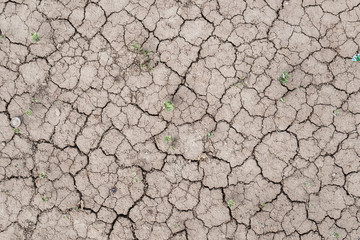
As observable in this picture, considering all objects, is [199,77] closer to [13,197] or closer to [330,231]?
[330,231]

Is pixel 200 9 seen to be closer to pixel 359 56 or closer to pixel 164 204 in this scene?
pixel 359 56

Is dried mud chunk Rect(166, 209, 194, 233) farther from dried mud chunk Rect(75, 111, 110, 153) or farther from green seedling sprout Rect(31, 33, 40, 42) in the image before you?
green seedling sprout Rect(31, 33, 40, 42)

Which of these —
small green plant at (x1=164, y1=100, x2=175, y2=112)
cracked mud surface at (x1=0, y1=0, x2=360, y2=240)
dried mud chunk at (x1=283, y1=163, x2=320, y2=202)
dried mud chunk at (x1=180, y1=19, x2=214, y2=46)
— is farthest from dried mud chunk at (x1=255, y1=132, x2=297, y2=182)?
dried mud chunk at (x1=180, y1=19, x2=214, y2=46)

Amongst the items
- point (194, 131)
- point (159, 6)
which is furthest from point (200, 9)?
point (194, 131)

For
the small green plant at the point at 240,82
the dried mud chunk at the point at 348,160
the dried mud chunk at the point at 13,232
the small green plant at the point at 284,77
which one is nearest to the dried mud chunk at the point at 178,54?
the small green plant at the point at 240,82

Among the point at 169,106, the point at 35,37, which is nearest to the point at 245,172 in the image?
the point at 169,106

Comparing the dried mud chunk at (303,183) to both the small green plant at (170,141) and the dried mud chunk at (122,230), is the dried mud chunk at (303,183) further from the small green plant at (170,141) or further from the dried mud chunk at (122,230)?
the dried mud chunk at (122,230)
